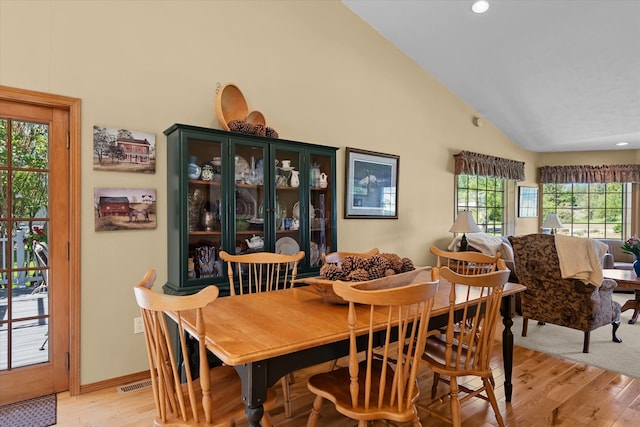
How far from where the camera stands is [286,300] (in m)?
1.90

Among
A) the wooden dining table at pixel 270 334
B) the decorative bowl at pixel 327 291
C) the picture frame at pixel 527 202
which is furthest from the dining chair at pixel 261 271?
the picture frame at pixel 527 202

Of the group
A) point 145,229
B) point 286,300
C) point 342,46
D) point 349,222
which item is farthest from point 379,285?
point 342,46

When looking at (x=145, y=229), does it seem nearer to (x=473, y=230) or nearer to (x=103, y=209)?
(x=103, y=209)

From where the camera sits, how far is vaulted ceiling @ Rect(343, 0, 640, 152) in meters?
3.33

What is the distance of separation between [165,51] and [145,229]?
129 cm

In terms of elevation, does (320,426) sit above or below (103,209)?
below

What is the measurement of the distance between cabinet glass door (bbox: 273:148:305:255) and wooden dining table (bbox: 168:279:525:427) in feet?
3.53

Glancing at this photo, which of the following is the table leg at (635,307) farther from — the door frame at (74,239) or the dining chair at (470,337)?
the door frame at (74,239)

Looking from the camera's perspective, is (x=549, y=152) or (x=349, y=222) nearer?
(x=349, y=222)

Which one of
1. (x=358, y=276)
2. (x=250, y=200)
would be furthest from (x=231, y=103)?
(x=358, y=276)

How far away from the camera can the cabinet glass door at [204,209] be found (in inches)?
99.9

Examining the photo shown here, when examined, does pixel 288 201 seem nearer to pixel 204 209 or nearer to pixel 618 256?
pixel 204 209

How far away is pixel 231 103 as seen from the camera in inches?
116

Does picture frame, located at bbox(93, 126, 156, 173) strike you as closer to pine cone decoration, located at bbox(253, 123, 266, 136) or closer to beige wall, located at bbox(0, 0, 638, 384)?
beige wall, located at bbox(0, 0, 638, 384)
